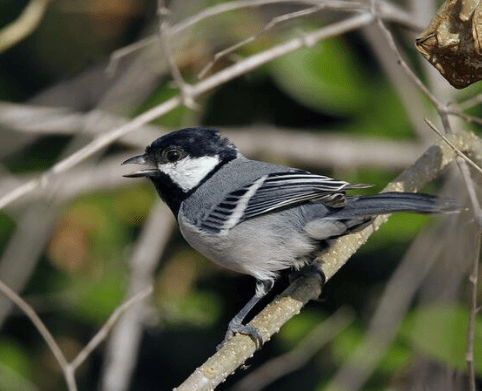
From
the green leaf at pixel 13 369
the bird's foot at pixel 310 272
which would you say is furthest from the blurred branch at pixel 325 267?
the green leaf at pixel 13 369

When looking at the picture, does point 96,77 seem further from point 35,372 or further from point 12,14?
point 35,372

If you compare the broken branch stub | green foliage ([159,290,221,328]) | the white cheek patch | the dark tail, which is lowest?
green foliage ([159,290,221,328])

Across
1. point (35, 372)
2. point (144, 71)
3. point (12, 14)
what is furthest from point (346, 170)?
point (12, 14)

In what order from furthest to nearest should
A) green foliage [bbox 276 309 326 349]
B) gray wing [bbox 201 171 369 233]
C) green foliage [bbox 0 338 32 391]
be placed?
1. green foliage [bbox 0 338 32 391]
2. green foliage [bbox 276 309 326 349]
3. gray wing [bbox 201 171 369 233]

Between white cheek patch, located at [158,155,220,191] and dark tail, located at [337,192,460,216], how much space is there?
2.42 ft

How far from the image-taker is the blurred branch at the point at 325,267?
237 cm

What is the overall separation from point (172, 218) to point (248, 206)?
4.33 ft

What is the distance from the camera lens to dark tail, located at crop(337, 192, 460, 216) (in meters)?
2.28

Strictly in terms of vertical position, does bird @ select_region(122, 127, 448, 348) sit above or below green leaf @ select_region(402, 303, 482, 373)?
above

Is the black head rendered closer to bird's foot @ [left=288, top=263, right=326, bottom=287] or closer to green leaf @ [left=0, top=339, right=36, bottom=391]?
bird's foot @ [left=288, top=263, right=326, bottom=287]

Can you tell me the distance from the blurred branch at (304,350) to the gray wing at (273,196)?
0.77 metres

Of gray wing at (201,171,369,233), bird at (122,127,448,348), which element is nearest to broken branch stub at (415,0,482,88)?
bird at (122,127,448,348)

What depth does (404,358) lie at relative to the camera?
3.38 metres

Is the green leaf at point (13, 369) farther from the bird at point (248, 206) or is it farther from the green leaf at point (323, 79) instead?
the green leaf at point (323, 79)
